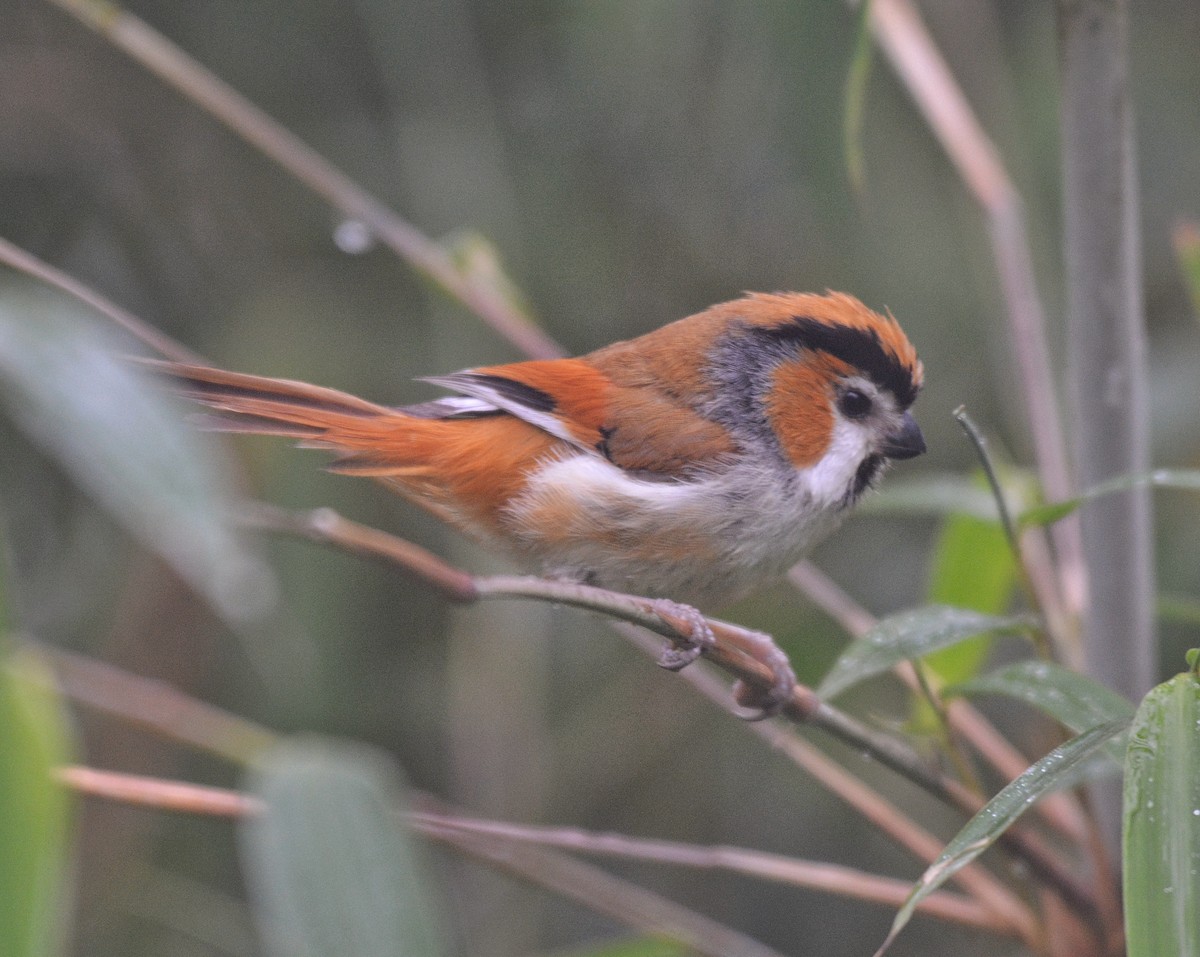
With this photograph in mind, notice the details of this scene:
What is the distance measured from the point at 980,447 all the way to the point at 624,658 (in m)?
2.62

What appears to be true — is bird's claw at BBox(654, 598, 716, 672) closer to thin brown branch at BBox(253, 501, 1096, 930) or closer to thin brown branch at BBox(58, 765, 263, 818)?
thin brown branch at BBox(253, 501, 1096, 930)

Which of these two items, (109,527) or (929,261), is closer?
(109,527)

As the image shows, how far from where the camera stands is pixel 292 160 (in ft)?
7.34

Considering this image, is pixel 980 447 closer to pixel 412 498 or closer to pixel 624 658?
pixel 412 498

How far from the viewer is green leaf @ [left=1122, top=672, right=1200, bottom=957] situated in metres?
1.08

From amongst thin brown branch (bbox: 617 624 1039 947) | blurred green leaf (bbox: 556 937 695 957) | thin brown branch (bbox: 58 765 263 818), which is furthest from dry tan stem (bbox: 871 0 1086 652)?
thin brown branch (bbox: 58 765 263 818)

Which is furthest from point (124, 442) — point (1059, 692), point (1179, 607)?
point (1179, 607)

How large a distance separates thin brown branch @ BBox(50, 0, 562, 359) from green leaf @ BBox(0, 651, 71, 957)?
119 cm

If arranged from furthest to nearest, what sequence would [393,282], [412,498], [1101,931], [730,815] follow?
[393,282] < [730,815] < [412,498] < [1101,931]

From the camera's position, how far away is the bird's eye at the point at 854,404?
236 cm

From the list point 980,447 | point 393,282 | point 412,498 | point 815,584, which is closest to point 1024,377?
point 815,584

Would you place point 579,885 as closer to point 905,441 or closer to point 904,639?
point 904,639

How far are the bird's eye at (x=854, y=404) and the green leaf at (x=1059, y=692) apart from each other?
2.33 ft

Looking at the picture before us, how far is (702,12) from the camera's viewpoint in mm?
3721
